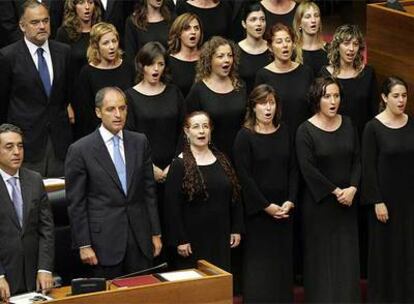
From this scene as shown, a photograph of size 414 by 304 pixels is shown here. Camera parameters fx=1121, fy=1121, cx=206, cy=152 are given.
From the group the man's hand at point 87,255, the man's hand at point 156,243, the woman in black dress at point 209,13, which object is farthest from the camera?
the woman in black dress at point 209,13

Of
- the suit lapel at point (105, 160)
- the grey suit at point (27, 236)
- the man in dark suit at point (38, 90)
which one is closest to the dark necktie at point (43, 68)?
the man in dark suit at point (38, 90)

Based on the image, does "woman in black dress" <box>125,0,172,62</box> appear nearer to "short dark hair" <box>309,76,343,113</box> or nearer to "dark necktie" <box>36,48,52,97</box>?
"dark necktie" <box>36,48,52,97</box>

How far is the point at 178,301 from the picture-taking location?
3.76m

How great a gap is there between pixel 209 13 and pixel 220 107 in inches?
27.0

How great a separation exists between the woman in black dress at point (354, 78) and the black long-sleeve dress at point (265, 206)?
0.38 m

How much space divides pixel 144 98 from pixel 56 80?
0.41 m

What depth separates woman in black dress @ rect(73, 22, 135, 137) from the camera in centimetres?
466

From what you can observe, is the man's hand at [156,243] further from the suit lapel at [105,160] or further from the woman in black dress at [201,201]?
the suit lapel at [105,160]

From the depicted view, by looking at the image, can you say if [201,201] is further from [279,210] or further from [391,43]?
Result: [391,43]

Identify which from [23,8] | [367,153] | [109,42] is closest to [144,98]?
[109,42]

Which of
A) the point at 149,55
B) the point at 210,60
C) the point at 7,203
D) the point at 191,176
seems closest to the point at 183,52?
the point at 210,60

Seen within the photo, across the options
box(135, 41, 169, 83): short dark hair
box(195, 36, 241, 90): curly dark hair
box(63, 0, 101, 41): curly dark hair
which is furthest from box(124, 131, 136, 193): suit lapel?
box(63, 0, 101, 41): curly dark hair

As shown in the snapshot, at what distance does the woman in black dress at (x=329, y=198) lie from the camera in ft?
15.1

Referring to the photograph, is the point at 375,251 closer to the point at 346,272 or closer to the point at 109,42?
the point at 346,272
